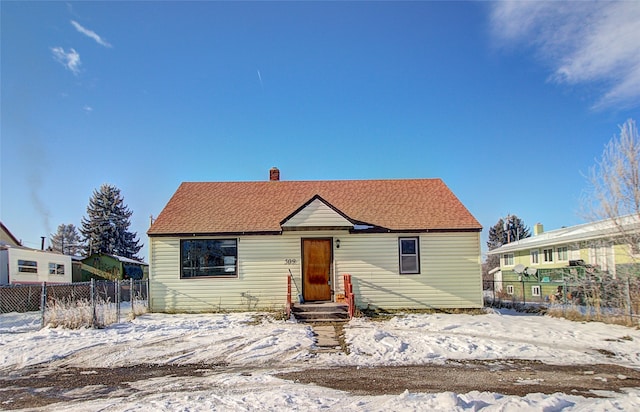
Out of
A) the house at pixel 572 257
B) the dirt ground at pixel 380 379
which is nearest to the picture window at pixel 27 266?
the dirt ground at pixel 380 379

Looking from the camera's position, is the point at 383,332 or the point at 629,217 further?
the point at 629,217

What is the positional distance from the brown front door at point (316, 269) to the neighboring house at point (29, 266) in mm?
14331

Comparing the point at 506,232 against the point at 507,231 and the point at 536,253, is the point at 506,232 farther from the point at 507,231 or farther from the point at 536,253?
the point at 536,253

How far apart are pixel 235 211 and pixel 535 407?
1253 centimetres

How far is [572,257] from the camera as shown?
2253cm

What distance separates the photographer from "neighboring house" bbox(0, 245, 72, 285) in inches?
789

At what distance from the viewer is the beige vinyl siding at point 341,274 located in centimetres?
1493

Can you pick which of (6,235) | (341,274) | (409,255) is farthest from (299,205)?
(6,235)

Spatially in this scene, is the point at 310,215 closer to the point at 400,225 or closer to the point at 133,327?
the point at 400,225

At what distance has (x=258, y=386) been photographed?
650 cm

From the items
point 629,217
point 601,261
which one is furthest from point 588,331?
point 601,261

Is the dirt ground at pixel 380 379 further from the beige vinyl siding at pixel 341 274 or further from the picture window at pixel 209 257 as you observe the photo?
Answer: the picture window at pixel 209 257

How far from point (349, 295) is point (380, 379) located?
6.64 m

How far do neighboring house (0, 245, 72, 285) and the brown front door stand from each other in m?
14.3
